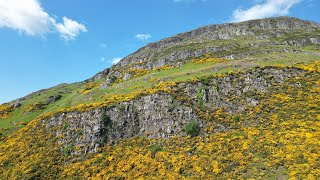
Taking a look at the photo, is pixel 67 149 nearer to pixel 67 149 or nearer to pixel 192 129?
pixel 67 149

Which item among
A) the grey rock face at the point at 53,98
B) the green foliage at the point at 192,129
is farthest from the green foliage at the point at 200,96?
the grey rock face at the point at 53,98

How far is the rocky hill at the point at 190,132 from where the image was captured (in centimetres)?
5400

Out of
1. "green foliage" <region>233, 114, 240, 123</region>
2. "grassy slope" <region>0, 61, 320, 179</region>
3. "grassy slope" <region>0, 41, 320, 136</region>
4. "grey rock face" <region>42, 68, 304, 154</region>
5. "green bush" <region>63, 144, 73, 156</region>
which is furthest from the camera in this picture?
"grassy slope" <region>0, 41, 320, 136</region>

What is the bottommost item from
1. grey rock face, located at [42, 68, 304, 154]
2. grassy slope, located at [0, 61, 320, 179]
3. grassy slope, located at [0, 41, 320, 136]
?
grassy slope, located at [0, 61, 320, 179]

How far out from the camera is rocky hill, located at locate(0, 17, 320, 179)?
54.0m

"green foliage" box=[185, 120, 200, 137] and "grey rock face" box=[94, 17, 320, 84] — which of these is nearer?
"green foliage" box=[185, 120, 200, 137]

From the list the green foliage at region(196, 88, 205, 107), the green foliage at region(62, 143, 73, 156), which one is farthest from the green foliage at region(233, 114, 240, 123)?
the green foliage at region(62, 143, 73, 156)

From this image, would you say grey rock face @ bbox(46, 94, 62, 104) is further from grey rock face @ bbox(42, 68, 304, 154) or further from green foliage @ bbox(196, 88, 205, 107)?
green foliage @ bbox(196, 88, 205, 107)

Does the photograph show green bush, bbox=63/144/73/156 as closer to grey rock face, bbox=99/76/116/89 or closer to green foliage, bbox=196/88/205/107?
green foliage, bbox=196/88/205/107

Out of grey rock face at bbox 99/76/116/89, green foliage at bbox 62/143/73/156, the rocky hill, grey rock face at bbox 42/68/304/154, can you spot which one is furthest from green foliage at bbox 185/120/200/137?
grey rock face at bbox 99/76/116/89

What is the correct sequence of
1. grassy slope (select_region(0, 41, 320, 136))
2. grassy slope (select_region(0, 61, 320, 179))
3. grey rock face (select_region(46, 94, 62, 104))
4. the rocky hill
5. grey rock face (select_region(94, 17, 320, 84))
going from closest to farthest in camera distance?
1. grassy slope (select_region(0, 61, 320, 179))
2. the rocky hill
3. grassy slope (select_region(0, 41, 320, 136))
4. grey rock face (select_region(46, 94, 62, 104))
5. grey rock face (select_region(94, 17, 320, 84))

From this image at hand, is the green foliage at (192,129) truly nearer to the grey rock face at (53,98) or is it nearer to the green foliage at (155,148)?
the green foliage at (155,148)

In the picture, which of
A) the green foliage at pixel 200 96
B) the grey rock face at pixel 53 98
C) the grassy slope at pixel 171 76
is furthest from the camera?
Answer: the grey rock face at pixel 53 98

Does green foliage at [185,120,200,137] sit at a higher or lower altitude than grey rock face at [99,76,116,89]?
lower
